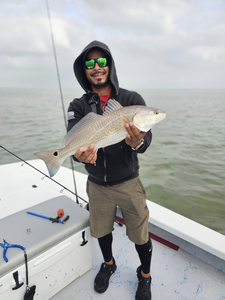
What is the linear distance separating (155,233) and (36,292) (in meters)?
2.09

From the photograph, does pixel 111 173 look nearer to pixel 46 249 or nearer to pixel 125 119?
pixel 125 119

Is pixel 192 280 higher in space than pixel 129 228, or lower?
lower

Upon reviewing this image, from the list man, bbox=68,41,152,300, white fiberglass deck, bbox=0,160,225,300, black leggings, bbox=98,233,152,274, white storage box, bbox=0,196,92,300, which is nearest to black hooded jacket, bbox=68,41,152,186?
man, bbox=68,41,152,300

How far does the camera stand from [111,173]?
224 centimetres

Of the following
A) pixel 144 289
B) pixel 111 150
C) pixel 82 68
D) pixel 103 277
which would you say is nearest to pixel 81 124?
pixel 111 150

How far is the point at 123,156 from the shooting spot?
2.26 m

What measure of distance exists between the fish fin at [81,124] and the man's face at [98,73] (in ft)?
1.73

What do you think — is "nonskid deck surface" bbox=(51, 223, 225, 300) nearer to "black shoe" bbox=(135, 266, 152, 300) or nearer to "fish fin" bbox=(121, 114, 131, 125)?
"black shoe" bbox=(135, 266, 152, 300)

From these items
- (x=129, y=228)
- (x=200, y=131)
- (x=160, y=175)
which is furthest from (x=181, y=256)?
(x=200, y=131)

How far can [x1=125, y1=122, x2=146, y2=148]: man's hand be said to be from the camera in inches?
73.8

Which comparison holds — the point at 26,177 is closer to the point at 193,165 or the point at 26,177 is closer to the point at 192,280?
the point at 192,280

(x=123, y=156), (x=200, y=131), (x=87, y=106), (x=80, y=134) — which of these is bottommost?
(x=200, y=131)

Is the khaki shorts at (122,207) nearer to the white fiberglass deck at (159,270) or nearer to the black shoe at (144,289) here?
the black shoe at (144,289)

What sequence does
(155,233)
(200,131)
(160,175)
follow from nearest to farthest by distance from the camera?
(155,233) → (160,175) → (200,131)
